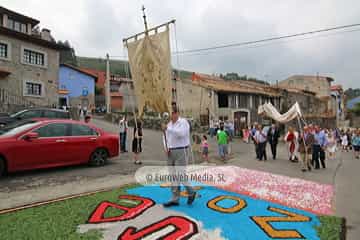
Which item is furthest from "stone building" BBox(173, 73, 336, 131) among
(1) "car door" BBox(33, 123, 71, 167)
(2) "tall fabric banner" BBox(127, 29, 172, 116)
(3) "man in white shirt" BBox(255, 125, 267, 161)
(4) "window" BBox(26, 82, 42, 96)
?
(2) "tall fabric banner" BBox(127, 29, 172, 116)

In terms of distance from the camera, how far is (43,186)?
19.3 ft

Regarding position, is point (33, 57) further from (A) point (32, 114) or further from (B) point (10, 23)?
(A) point (32, 114)

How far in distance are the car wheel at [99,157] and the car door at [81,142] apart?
6.2 inches

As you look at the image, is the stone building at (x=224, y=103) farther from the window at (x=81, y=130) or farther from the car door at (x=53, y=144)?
the car door at (x=53, y=144)

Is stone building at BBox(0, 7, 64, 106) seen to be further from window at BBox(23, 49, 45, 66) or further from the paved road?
the paved road

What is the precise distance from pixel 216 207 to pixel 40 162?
496 centimetres

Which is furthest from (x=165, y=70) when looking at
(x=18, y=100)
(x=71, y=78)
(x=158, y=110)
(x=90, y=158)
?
(x=71, y=78)

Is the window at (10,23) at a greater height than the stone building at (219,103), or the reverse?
the window at (10,23)

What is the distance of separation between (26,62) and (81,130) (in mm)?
14142

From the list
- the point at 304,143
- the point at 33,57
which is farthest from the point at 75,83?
the point at 304,143

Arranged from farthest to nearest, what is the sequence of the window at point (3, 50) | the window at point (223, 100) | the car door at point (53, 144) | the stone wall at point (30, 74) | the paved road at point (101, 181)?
the window at point (223, 100) → the stone wall at point (30, 74) → the window at point (3, 50) → the car door at point (53, 144) → the paved road at point (101, 181)

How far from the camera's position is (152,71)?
6.20m

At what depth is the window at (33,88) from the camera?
18.6 metres

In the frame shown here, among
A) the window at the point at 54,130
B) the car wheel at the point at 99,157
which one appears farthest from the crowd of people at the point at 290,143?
the window at the point at 54,130
